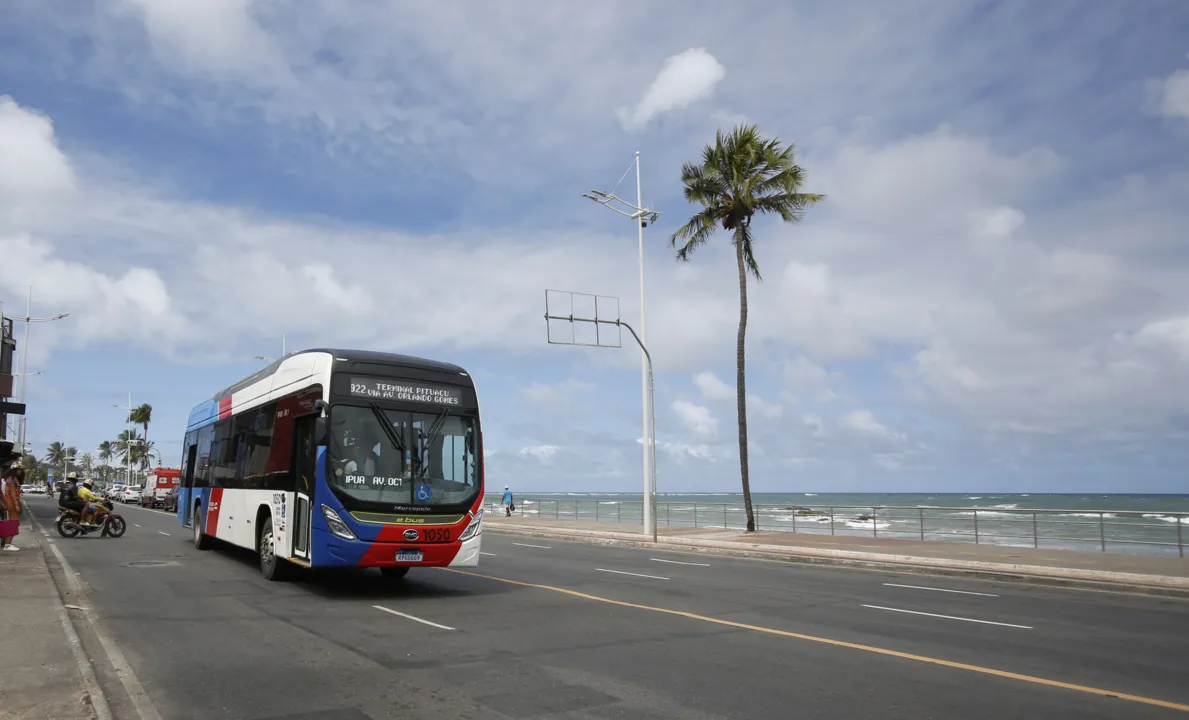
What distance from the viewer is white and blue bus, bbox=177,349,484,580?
12258 mm

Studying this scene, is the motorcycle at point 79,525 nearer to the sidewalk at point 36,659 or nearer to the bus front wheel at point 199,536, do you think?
the bus front wheel at point 199,536

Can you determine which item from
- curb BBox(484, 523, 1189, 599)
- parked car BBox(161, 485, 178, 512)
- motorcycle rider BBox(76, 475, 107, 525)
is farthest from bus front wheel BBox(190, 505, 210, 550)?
parked car BBox(161, 485, 178, 512)

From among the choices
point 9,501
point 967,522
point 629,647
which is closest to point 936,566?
point 629,647

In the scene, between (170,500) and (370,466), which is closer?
(370,466)

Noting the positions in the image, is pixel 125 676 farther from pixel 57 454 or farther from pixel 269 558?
pixel 57 454

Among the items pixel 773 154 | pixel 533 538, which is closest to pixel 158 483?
pixel 533 538

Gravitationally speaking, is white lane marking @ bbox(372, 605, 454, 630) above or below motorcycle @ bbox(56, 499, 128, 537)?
below

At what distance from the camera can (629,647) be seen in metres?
9.02

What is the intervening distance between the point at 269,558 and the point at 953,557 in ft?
48.8

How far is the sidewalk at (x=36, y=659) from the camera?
6230 millimetres

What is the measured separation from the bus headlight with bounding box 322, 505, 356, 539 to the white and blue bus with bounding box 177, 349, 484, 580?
14mm

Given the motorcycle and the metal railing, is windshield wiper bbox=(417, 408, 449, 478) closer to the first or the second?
the metal railing

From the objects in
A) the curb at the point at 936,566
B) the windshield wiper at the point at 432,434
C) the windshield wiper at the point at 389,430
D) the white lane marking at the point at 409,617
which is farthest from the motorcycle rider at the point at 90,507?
the white lane marking at the point at 409,617

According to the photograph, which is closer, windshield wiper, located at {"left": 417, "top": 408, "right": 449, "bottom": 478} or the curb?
windshield wiper, located at {"left": 417, "top": 408, "right": 449, "bottom": 478}
